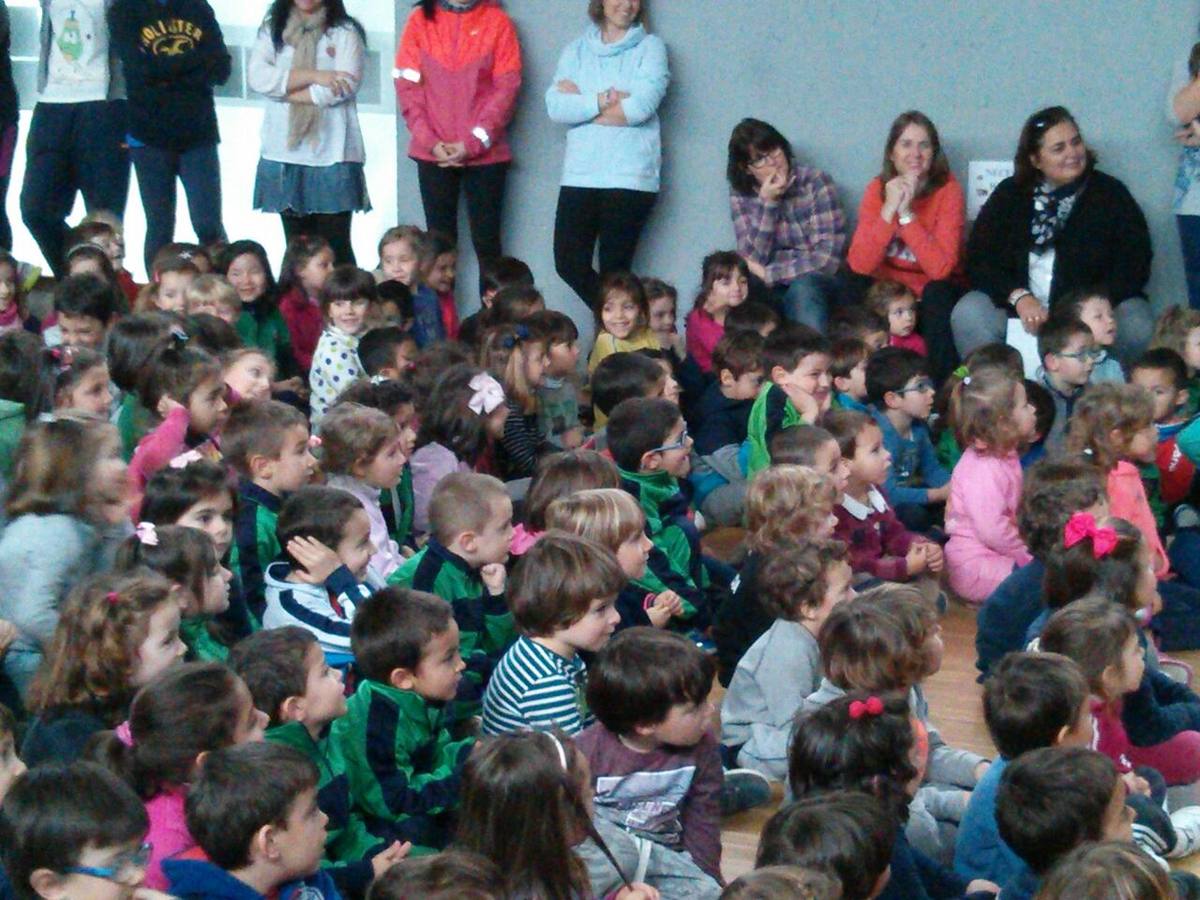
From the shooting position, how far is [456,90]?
299 inches

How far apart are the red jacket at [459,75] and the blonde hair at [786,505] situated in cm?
361

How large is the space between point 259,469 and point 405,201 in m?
4.03

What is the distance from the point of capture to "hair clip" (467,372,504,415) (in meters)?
5.19

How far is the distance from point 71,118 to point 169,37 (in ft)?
2.47

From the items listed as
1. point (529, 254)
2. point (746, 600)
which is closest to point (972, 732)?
point (746, 600)

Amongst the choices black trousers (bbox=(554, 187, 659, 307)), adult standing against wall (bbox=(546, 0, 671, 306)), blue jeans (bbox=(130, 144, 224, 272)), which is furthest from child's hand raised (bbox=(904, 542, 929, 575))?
Answer: blue jeans (bbox=(130, 144, 224, 272))

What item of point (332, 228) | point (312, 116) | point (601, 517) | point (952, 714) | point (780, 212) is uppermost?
point (312, 116)

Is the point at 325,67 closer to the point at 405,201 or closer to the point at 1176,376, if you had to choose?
the point at 405,201

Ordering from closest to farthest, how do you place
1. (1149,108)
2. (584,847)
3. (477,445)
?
1. (584,847)
2. (477,445)
3. (1149,108)

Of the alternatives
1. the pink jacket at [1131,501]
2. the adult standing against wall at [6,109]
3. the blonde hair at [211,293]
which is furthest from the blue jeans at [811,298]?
the adult standing against wall at [6,109]

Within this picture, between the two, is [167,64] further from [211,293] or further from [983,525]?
Result: [983,525]

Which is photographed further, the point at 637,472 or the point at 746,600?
the point at 637,472

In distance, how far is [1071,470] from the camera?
4.46 meters

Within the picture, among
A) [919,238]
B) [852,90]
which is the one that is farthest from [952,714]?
[852,90]
